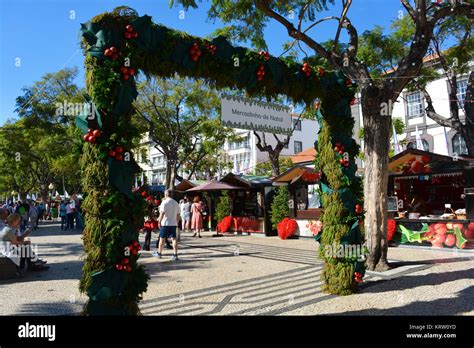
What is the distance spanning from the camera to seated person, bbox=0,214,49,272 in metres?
7.47

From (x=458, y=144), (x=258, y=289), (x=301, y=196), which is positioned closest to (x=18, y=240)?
(x=258, y=289)

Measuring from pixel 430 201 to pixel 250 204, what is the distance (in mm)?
8008

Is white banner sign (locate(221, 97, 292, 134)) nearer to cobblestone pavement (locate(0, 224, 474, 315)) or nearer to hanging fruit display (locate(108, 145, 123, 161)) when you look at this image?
hanging fruit display (locate(108, 145, 123, 161))

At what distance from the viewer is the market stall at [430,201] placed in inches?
420

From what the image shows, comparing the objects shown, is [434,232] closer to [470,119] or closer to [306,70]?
[470,119]

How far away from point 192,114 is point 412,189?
1441 cm

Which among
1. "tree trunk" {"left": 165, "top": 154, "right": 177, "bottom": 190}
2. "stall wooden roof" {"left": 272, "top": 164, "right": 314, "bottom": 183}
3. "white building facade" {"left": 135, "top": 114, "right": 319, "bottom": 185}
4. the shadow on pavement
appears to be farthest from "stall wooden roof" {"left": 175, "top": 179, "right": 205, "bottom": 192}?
"white building facade" {"left": 135, "top": 114, "right": 319, "bottom": 185}

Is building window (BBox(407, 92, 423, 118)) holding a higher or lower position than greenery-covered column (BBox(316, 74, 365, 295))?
higher

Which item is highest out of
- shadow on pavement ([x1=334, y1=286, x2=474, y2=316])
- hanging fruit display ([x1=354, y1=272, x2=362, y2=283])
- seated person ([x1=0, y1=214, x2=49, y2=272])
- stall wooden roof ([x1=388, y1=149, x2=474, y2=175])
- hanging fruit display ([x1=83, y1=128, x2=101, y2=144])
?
stall wooden roof ([x1=388, y1=149, x2=474, y2=175])

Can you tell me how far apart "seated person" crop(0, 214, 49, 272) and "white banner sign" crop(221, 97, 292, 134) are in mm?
5342

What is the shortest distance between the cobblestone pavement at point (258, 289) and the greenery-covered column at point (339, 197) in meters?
0.39

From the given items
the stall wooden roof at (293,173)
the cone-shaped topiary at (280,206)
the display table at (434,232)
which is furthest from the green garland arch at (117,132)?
the cone-shaped topiary at (280,206)
